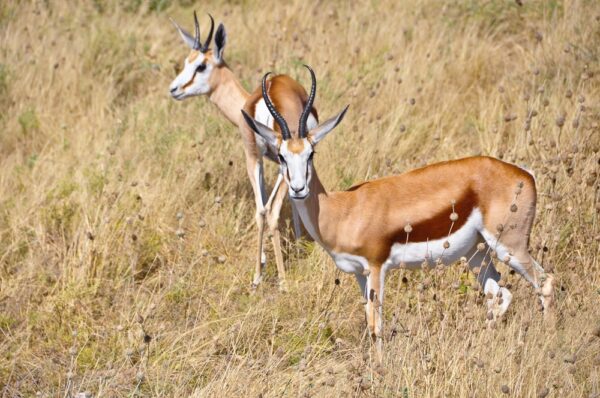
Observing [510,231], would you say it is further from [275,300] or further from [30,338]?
[30,338]

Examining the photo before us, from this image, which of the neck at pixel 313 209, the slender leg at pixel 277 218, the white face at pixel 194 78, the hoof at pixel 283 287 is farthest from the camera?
the white face at pixel 194 78

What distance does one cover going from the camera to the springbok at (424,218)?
5430mm

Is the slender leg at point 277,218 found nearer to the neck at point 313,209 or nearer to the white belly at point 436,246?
the neck at point 313,209

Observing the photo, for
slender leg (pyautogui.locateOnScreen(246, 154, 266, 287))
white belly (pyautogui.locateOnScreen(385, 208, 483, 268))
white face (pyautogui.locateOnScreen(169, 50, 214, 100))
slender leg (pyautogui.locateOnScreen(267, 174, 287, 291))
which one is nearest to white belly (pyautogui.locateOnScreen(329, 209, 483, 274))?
white belly (pyautogui.locateOnScreen(385, 208, 483, 268))

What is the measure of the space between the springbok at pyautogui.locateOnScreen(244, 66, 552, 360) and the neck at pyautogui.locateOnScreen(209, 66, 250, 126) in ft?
7.39

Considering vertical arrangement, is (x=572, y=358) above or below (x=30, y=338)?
above

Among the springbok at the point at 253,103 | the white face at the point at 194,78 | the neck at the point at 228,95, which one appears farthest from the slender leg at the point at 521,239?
the white face at the point at 194,78

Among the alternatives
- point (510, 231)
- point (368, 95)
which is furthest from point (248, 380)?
point (368, 95)

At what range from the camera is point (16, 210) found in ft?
23.3

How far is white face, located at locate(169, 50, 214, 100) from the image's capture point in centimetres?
775

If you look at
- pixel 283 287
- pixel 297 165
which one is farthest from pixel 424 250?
pixel 283 287

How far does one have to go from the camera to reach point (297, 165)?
529 cm

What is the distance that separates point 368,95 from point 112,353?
371 cm

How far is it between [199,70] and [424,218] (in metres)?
3.01
